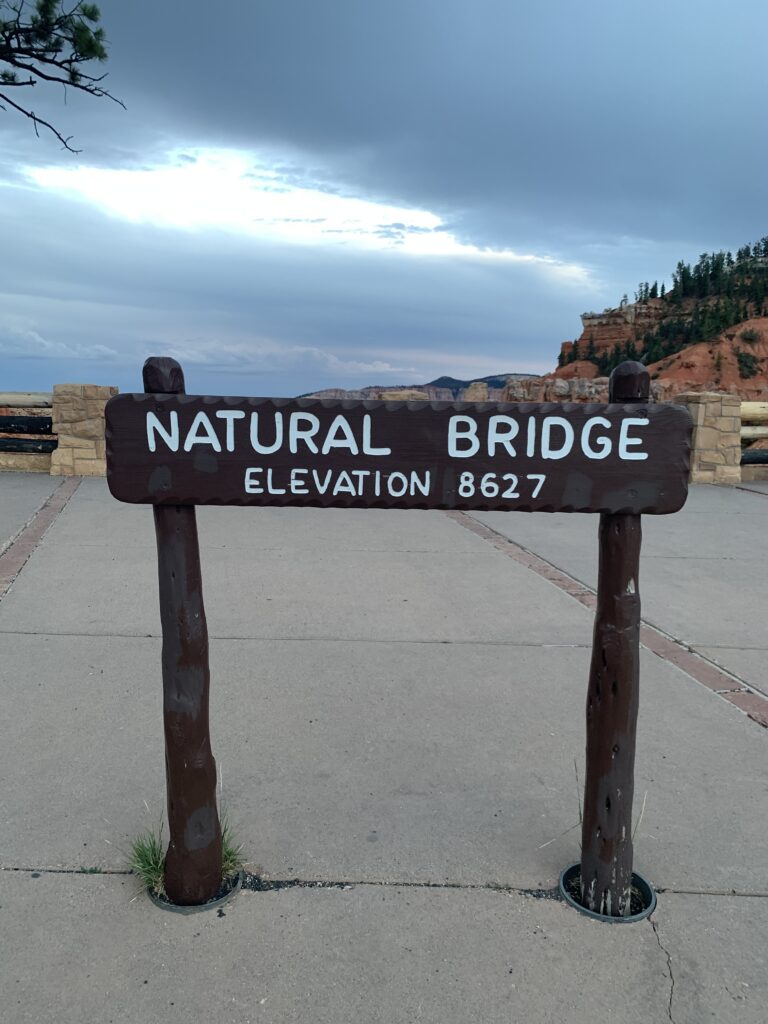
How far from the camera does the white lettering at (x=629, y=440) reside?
220 centimetres

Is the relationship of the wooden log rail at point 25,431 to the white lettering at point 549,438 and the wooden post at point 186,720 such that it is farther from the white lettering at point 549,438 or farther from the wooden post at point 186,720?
the white lettering at point 549,438

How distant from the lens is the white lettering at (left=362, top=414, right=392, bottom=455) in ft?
7.21

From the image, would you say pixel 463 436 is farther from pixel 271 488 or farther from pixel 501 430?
pixel 271 488

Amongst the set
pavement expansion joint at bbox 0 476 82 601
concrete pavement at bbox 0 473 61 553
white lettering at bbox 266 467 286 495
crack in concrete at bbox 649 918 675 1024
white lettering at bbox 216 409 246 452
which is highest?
white lettering at bbox 216 409 246 452

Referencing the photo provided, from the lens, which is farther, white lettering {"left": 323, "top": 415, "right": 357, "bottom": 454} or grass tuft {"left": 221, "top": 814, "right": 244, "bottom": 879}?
grass tuft {"left": 221, "top": 814, "right": 244, "bottom": 879}

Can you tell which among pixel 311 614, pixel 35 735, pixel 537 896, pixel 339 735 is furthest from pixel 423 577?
pixel 537 896

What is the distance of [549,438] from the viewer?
2.21 m

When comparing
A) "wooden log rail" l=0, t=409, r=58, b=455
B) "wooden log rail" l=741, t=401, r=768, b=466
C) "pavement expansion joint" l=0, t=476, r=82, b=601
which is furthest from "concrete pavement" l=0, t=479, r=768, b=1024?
"wooden log rail" l=741, t=401, r=768, b=466

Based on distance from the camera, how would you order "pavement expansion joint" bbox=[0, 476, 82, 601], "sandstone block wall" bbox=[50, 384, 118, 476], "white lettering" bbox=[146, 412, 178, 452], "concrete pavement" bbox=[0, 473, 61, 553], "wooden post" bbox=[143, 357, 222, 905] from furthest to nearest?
"sandstone block wall" bbox=[50, 384, 118, 476], "concrete pavement" bbox=[0, 473, 61, 553], "pavement expansion joint" bbox=[0, 476, 82, 601], "wooden post" bbox=[143, 357, 222, 905], "white lettering" bbox=[146, 412, 178, 452]

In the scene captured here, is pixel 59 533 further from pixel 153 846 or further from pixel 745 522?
pixel 745 522

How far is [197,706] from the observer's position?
2371 millimetres

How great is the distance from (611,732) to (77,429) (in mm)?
10420

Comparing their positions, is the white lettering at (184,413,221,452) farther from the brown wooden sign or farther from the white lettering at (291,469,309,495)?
the white lettering at (291,469,309,495)

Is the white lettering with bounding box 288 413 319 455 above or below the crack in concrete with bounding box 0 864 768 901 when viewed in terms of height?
above
